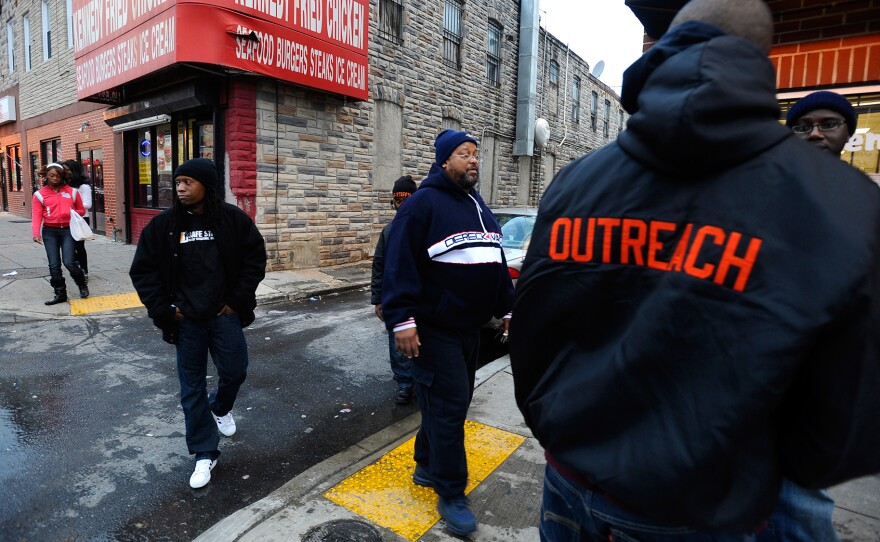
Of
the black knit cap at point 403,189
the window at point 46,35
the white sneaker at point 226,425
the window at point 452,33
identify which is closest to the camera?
the white sneaker at point 226,425

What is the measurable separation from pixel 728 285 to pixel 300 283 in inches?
356

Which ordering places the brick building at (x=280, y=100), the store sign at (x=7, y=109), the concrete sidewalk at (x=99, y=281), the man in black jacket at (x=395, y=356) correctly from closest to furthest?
the man in black jacket at (x=395, y=356)
the concrete sidewalk at (x=99, y=281)
the brick building at (x=280, y=100)
the store sign at (x=7, y=109)

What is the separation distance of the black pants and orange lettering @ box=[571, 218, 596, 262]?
172 cm

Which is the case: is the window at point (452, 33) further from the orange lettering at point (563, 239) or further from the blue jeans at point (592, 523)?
the blue jeans at point (592, 523)

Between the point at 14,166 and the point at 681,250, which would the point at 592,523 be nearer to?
the point at 681,250

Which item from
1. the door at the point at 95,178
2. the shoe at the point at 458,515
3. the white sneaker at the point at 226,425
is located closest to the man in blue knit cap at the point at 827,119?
the shoe at the point at 458,515

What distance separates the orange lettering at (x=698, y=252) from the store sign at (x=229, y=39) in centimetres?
903

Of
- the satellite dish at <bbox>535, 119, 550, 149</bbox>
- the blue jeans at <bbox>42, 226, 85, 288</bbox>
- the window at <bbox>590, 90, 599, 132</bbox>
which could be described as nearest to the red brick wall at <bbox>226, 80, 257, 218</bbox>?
the blue jeans at <bbox>42, 226, 85, 288</bbox>

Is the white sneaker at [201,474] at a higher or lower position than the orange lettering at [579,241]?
A: lower

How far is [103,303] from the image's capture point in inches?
306

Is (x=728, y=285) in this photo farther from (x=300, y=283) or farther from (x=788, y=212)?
(x=300, y=283)

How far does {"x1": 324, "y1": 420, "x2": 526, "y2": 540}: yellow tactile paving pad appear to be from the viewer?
9.71 feet

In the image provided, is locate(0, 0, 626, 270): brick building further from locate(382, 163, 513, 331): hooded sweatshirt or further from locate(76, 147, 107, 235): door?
locate(382, 163, 513, 331): hooded sweatshirt

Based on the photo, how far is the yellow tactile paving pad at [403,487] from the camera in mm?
2959
